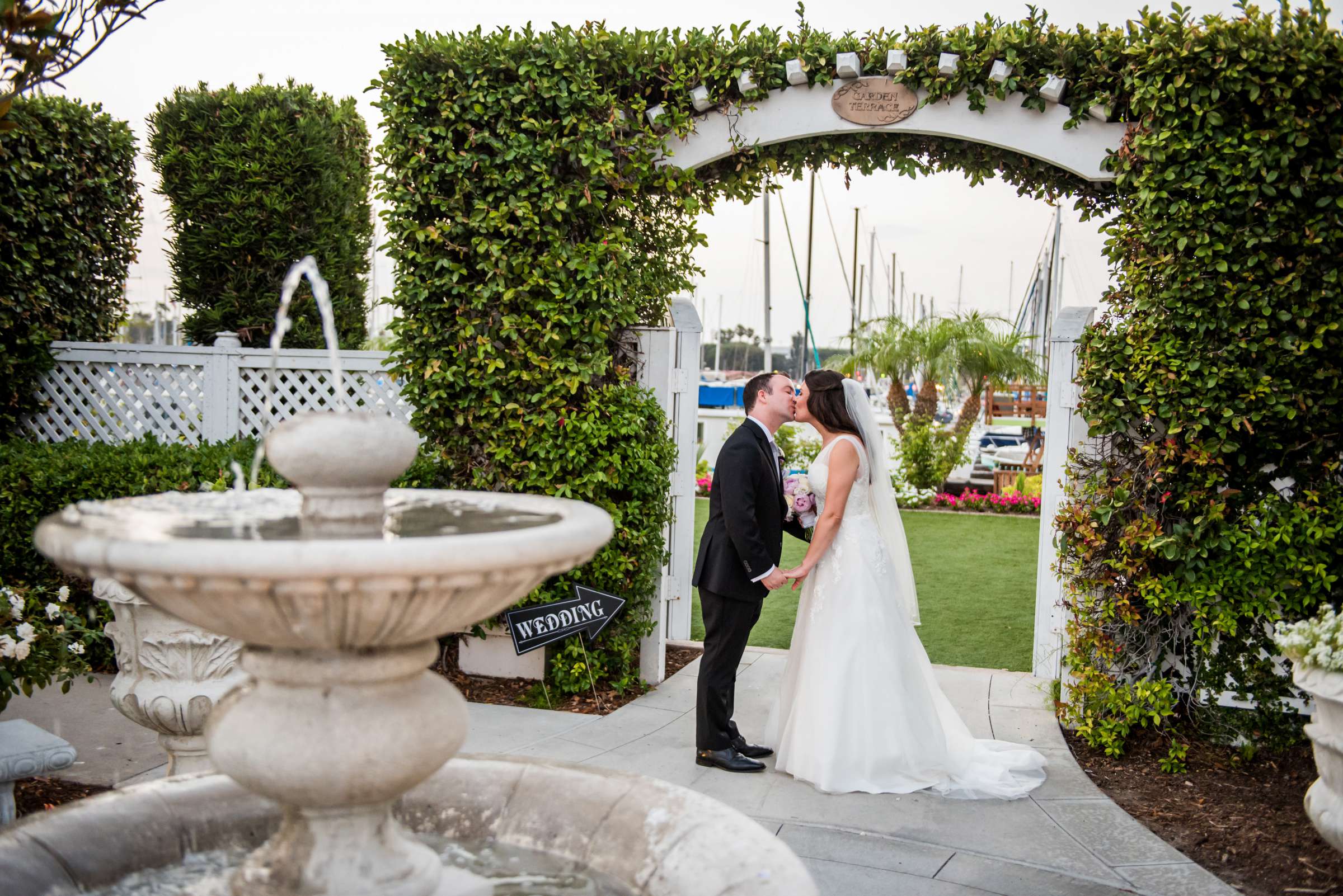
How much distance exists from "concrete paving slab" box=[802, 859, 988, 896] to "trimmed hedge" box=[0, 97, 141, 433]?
687cm

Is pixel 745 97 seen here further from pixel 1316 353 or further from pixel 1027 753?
pixel 1027 753

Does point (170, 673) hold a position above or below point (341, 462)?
below

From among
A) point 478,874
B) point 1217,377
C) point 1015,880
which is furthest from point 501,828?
point 1217,377

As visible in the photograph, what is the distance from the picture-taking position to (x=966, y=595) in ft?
32.2

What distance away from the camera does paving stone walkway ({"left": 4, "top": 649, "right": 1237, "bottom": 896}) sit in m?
3.92

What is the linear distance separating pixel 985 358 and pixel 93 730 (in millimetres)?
16164

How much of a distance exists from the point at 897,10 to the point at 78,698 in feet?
25.9

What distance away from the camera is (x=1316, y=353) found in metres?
5.04

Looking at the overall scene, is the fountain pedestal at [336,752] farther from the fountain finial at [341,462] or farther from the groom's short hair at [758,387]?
the groom's short hair at [758,387]

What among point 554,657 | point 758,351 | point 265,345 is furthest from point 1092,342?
point 758,351

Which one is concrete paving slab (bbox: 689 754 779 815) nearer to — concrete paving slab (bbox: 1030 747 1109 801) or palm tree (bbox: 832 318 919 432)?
concrete paving slab (bbox: 1030 747 1109 801)

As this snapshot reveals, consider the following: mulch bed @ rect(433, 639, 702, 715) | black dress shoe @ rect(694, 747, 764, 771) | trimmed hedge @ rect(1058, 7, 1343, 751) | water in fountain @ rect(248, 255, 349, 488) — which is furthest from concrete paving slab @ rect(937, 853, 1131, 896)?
water in fountain @ rect(248, 255, 349, 488)

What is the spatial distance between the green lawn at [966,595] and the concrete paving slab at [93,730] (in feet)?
13.8

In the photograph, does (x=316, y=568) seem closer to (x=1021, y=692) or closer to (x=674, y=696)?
(x=674, y=696)
